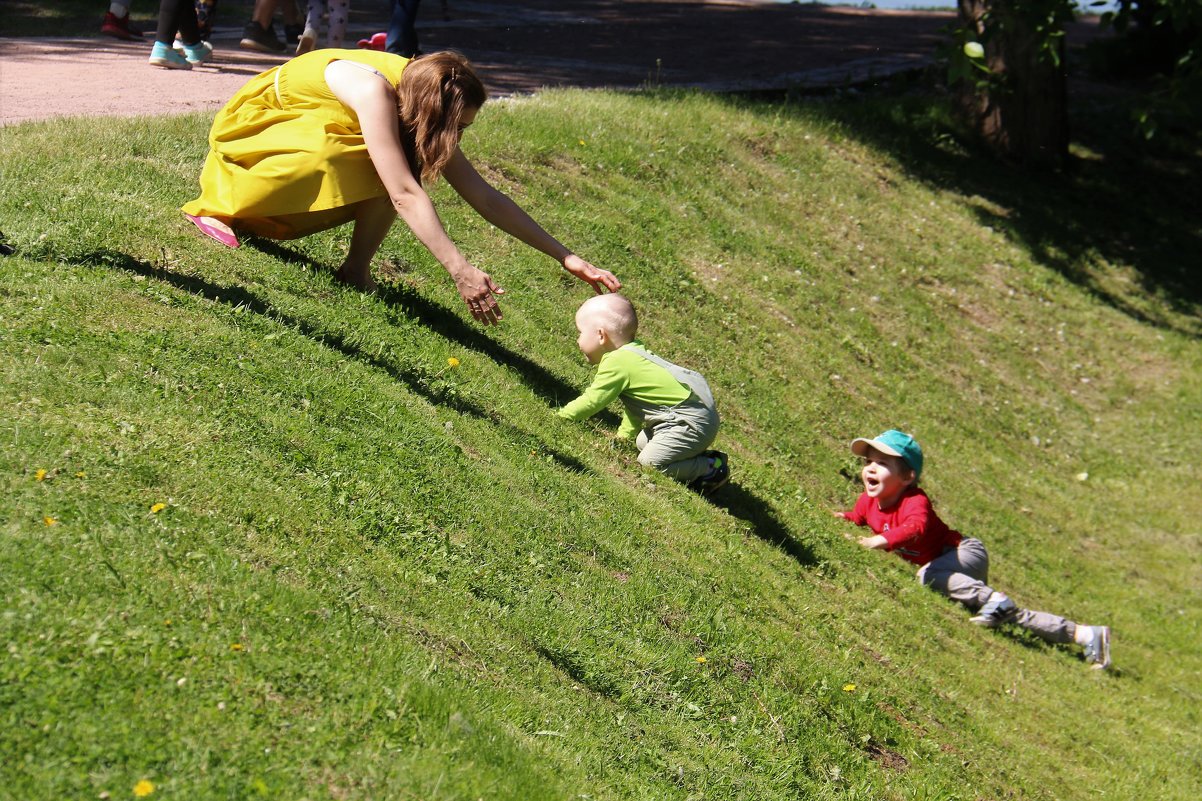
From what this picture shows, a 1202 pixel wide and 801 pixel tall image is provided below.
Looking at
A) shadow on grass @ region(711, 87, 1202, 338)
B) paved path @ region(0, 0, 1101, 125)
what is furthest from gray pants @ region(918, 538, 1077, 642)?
shadow on grass @ region(711, 87, 1202, 338)

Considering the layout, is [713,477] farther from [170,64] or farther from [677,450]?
[170,64]

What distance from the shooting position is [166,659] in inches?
134

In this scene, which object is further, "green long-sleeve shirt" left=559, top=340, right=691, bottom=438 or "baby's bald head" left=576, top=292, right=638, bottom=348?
"baby's bald head" left=576, top=292, right=638, bottom=348

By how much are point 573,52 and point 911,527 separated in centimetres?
1181

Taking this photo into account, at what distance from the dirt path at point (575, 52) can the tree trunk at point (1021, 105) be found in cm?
198

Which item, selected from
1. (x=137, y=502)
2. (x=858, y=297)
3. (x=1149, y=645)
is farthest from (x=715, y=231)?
(x=137, y=502)

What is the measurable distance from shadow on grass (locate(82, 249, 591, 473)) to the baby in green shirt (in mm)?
587

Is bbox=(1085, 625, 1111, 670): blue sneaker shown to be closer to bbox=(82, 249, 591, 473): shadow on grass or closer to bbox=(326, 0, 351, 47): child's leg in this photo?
bbox=(82, 249, 591, 473): shadow on grass

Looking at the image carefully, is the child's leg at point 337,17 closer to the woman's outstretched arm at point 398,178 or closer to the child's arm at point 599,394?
the woman's outstretched arm at point 398,178

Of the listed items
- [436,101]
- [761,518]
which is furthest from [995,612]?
[436,101]

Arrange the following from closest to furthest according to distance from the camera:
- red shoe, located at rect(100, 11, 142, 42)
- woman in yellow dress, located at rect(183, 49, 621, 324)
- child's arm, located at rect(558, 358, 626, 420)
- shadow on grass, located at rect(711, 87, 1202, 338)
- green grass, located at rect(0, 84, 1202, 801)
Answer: green grass, located at rect(0, 84, 1202, 801) → woman in yellow dress, located at rect(183, 49, 621, 324) → child's arm, located at rect(558, 358, 626, 420) → red shoe, located at rect(100, 11, 142, 42) → shadow on grass, located at rect(711, 87, 1202, 338)

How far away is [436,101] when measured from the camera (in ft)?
19.5

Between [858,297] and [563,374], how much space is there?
552 centimetres

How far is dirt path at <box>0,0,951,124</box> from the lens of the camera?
10.2 m
